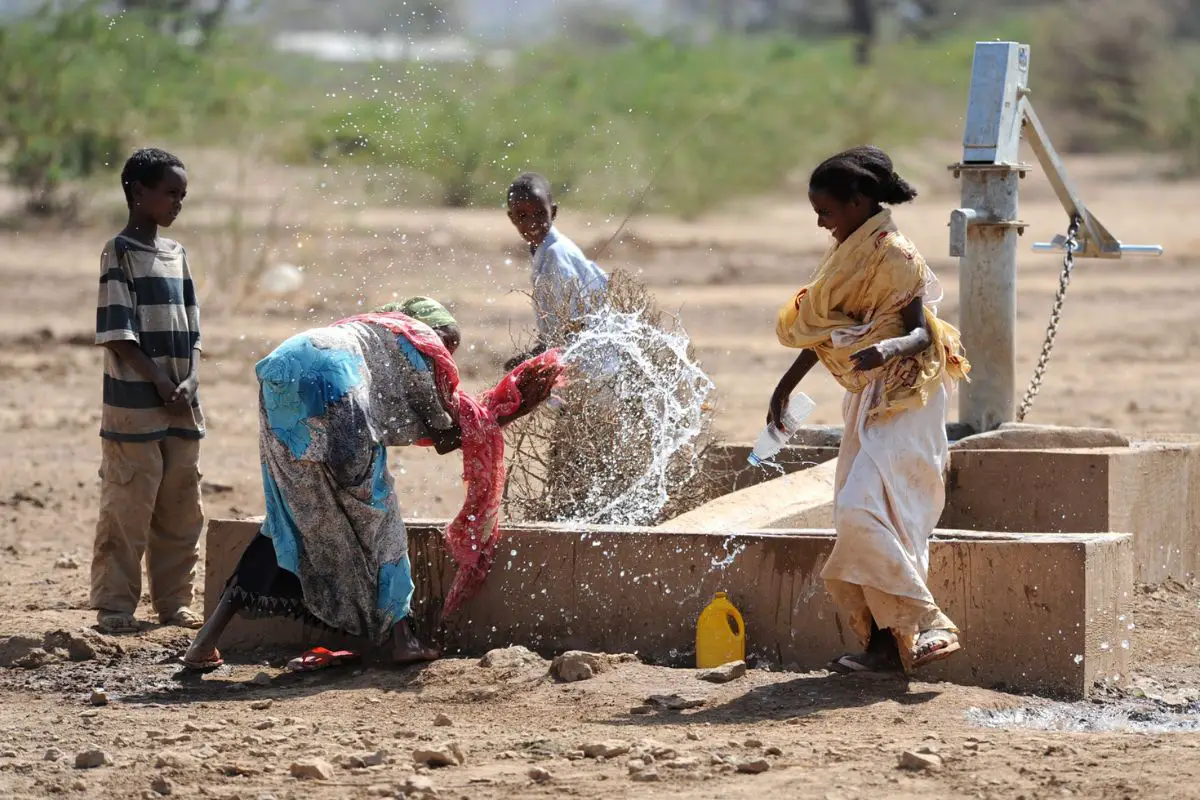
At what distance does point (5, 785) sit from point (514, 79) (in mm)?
25289

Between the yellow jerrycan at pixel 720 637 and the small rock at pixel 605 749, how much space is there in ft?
3.21

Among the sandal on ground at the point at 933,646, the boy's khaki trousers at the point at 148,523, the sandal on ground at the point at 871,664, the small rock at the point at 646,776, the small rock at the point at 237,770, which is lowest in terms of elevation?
the small rock at the point at 237,770

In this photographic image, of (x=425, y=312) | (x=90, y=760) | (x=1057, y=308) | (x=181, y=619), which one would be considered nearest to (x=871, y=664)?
(x=425, y=312)

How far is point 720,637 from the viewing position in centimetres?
541

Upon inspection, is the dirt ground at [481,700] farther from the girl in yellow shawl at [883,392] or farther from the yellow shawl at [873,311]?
the yellow shawl at [873,311]

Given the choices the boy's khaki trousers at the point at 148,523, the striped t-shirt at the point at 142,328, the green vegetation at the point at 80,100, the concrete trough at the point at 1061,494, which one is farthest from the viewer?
the green vegetation at the point at 80,100

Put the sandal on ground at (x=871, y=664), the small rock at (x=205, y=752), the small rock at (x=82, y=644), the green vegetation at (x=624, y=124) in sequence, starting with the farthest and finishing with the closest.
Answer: the green vegetation at (x=624, y=124) < the small rock at (x=82, y=644) < the sandal on ground at (x=871, y=664) < the small rock at (x=205, y=752)

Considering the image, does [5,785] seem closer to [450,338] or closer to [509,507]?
[450,338]

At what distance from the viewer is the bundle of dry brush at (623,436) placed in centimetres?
641

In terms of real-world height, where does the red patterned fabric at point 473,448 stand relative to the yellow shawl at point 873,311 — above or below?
below

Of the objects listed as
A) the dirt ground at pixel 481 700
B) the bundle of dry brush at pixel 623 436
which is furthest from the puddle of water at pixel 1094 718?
the bundle of dry brush at pixel 623 436

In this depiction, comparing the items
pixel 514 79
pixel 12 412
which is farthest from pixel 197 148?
pixel 12 412

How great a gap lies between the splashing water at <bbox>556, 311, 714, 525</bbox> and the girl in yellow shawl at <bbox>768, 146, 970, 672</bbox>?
145 cm

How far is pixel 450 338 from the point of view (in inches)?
220
